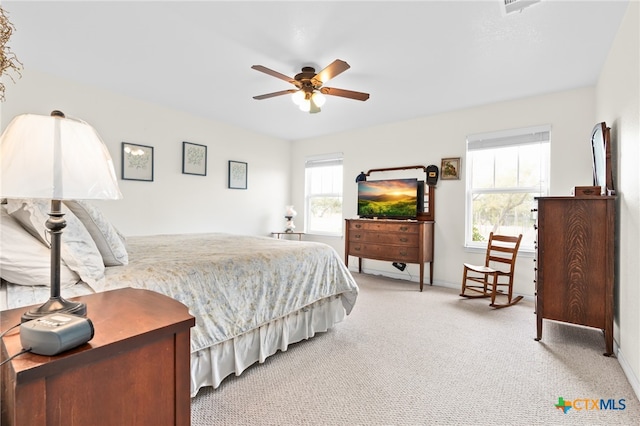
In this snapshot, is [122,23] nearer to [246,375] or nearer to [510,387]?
[246,375]

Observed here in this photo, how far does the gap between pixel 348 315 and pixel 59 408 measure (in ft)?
8.34

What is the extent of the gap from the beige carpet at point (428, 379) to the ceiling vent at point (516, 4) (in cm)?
240

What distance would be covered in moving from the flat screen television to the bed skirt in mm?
2195

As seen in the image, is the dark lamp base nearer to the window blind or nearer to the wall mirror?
the wall mirror

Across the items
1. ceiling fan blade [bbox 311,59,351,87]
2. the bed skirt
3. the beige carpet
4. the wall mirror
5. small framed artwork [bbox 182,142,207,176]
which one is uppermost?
ceiling fan blade [bbox 311,59,351,87]

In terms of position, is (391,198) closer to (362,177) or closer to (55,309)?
(362,177)

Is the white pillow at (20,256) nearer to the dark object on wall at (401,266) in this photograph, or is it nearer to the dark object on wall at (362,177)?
the dark object on wall at (401,266)

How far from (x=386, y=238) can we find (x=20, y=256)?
3.79m

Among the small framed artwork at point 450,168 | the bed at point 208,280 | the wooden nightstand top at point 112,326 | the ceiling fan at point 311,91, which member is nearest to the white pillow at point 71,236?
the bed at point 208,280

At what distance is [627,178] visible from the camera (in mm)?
2074

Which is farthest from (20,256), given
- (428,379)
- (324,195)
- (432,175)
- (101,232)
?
(324,195)

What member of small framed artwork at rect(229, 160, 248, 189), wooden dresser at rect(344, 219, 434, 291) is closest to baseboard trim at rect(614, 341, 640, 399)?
wooden dresser at rect(344, 219, 434, 291)

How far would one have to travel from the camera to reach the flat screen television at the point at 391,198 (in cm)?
443

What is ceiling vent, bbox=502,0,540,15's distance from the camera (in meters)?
1.93
